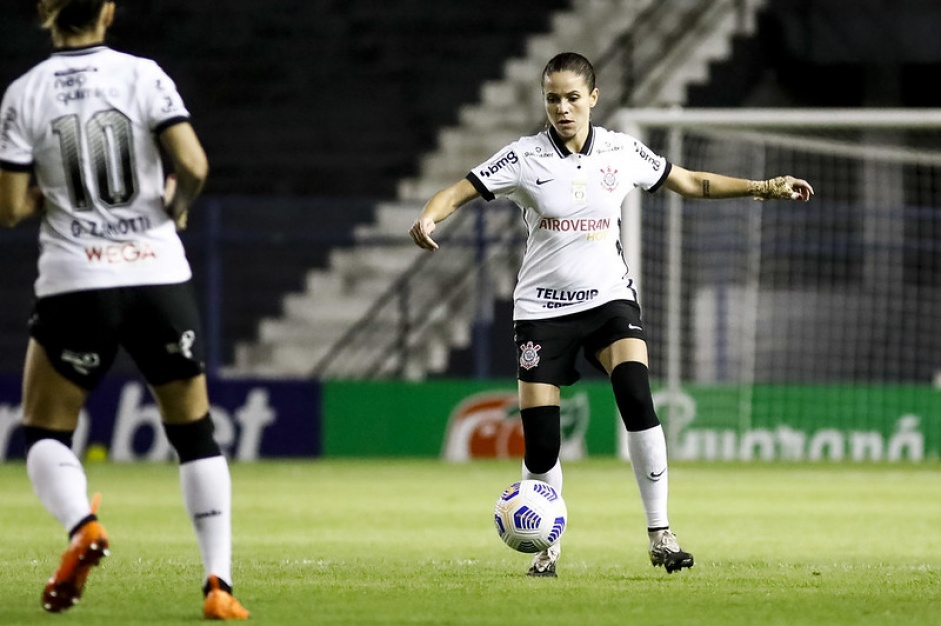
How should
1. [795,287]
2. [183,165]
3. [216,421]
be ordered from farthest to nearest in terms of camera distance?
[795,287] → [216,421] → [183,165]

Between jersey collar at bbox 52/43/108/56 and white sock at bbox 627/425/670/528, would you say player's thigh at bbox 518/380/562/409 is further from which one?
jersey collar at bbox 52/43/108/56

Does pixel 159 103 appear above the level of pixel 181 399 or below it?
above

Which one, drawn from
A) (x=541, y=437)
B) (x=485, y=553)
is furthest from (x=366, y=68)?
(x=541, y=437)

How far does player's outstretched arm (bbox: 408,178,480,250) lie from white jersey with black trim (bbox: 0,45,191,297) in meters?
1.42

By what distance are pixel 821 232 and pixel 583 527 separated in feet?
36.6

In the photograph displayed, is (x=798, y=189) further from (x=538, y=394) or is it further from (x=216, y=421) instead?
(x=216, y=421)

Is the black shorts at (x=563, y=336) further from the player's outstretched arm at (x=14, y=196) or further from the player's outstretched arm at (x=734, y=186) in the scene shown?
the player's outstretched arm at (x=14, y=196)

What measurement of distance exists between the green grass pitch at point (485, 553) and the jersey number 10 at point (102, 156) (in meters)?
1.37

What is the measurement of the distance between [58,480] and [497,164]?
101 inches

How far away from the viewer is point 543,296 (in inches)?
311

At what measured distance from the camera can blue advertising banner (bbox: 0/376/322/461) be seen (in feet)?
57.4

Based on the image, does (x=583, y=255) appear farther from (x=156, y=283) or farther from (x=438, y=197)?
(x=156, y=283)

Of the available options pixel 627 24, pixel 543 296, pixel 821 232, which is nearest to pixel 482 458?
pixel 821 232

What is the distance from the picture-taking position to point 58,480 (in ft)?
19.9
